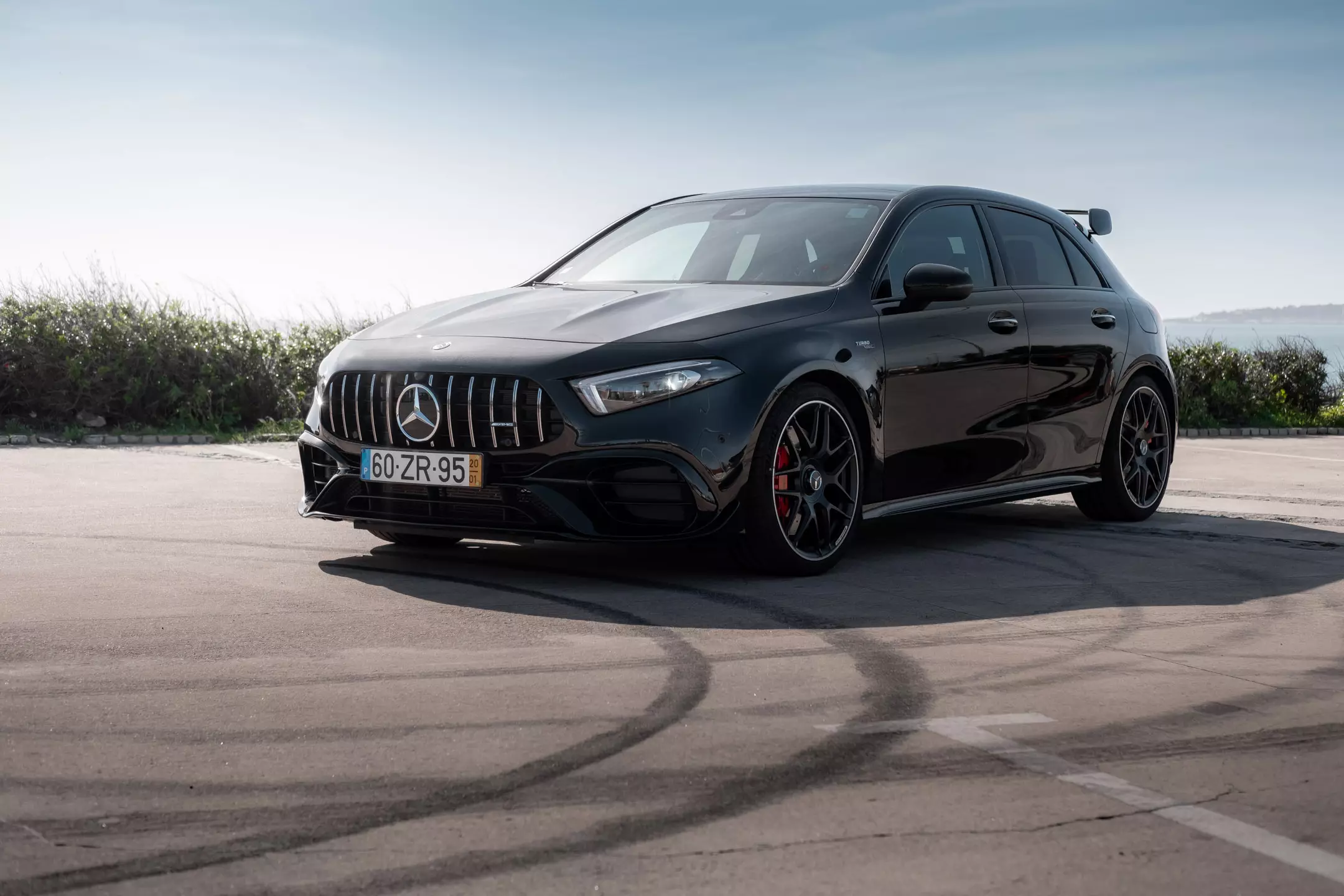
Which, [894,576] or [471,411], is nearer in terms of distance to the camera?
[471,411]

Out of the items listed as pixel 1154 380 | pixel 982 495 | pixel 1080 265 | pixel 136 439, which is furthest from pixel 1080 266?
pixel 136 439

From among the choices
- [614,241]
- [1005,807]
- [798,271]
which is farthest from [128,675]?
[614,241]

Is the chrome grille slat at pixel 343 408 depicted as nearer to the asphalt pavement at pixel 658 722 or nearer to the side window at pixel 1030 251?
the asphalt pavement at pixel 658 722

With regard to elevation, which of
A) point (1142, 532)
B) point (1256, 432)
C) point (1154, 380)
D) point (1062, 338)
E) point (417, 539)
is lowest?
point (1256, 432)

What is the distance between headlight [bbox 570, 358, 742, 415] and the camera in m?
6.17

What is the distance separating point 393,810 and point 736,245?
477 cm

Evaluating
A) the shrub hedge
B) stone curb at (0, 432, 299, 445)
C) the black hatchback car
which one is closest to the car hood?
the black hatchback car

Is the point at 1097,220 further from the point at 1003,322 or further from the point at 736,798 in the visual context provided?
the point at 736,798

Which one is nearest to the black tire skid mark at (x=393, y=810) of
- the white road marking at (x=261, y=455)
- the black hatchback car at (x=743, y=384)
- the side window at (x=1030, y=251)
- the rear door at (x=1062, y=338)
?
the black hatchback car at (x=743, y=384)

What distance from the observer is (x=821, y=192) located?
26.2 feet

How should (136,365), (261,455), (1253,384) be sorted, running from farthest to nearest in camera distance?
(1253,384) → (136,365) → (261,455)

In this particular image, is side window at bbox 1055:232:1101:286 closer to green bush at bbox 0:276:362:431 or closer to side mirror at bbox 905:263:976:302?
side mirror at bbox 905:263:976:302

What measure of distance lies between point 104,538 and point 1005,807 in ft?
17.6

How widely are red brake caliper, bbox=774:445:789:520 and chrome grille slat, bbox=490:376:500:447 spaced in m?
1.11
